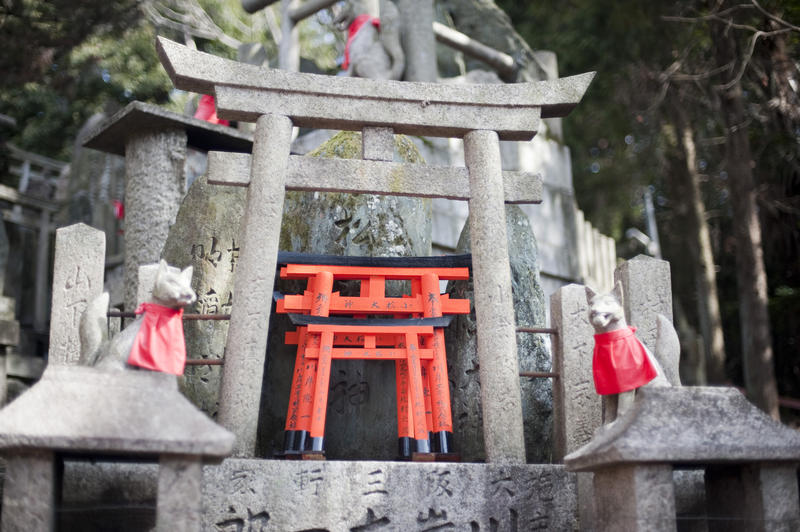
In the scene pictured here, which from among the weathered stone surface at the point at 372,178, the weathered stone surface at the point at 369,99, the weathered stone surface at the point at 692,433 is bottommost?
the weathered stone surface at the point at 692,433

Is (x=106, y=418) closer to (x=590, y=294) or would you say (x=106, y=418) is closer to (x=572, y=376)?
(x=590, y=294)

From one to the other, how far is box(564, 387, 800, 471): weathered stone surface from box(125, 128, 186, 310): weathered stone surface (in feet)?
16.5

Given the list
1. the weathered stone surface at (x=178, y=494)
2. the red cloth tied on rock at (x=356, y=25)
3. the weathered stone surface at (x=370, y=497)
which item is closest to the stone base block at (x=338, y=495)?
the weathered stone surface at (x=370, y=497)

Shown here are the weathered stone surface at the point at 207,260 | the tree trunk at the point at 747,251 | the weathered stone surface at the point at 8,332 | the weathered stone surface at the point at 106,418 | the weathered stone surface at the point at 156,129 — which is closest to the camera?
the weathered stone surface at the point at 106,418

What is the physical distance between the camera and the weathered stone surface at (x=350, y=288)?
6.87 m

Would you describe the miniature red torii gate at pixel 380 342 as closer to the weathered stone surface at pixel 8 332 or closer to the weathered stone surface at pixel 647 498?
the weathered stone surface at pixel 647 498

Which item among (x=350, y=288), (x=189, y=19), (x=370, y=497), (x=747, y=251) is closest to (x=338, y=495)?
(x=370, y=497)

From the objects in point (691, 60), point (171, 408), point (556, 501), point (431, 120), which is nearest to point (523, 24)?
point (691, 60)

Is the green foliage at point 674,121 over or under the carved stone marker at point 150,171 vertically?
over

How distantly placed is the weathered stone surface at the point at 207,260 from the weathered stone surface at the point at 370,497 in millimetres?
1767

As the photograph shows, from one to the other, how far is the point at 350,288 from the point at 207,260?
1244 mm

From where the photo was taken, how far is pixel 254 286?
554cm

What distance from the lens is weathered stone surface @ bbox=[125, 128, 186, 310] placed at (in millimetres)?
7930

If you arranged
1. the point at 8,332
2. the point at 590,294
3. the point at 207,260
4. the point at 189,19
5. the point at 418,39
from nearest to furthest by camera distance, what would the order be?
the point at 590,294 → the point at 207,260 → the point at 8,332 → the point at 418,39 → the point at 189,19
